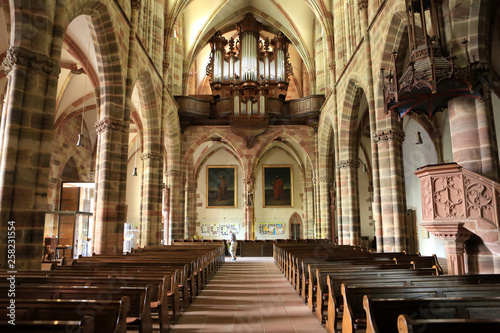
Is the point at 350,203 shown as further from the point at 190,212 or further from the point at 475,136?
the point at 190,212

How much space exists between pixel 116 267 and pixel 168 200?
14774 mm

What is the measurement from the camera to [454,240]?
6801 mm

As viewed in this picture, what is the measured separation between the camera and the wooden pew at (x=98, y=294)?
3.95 m

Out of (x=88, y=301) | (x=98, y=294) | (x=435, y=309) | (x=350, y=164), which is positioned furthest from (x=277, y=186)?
(x=88, y=301)

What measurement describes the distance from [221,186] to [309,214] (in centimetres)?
760

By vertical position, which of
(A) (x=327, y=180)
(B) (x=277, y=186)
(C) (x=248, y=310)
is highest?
(B) (x=277, y=186)

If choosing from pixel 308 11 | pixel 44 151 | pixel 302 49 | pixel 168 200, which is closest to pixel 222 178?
pixel 168 200

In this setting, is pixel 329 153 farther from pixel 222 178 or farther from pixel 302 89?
pixel 222 178

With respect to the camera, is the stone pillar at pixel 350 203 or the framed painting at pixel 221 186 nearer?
the stone pillar at pixel 350 203

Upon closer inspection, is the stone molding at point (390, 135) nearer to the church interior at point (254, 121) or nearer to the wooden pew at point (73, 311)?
the church interior at point (254, 121)

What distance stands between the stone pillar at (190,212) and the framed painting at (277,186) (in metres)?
5.77

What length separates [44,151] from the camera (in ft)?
23.5

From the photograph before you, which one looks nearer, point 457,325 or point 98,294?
point 457,325

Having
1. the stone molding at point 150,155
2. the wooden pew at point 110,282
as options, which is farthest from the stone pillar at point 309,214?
the wooden pew at point 110,282
